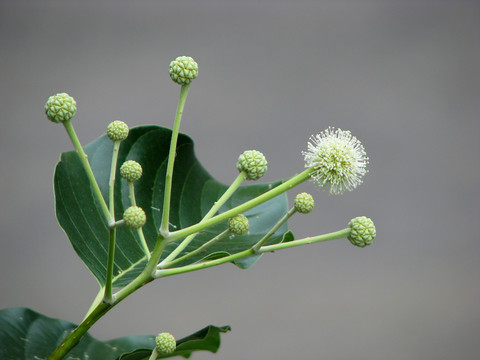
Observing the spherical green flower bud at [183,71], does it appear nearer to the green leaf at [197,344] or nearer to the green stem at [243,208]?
the green stem at [243,208]

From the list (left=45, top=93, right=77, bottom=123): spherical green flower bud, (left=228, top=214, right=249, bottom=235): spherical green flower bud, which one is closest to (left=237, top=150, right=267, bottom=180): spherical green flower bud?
(left=228, top=214, right=249, bottom=235): spherical green flower bud

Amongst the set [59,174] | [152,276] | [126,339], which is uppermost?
[59,174]

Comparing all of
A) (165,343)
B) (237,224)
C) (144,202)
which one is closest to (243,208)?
(237,224)

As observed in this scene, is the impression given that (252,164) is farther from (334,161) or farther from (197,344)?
(197,344)

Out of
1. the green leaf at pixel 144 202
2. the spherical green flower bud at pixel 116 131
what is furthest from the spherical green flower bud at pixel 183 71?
the green leaf at pixel 144 202

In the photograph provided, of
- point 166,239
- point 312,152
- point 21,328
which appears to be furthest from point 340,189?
point 21,328

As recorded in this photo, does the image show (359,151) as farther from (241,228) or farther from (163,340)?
(163,340)
